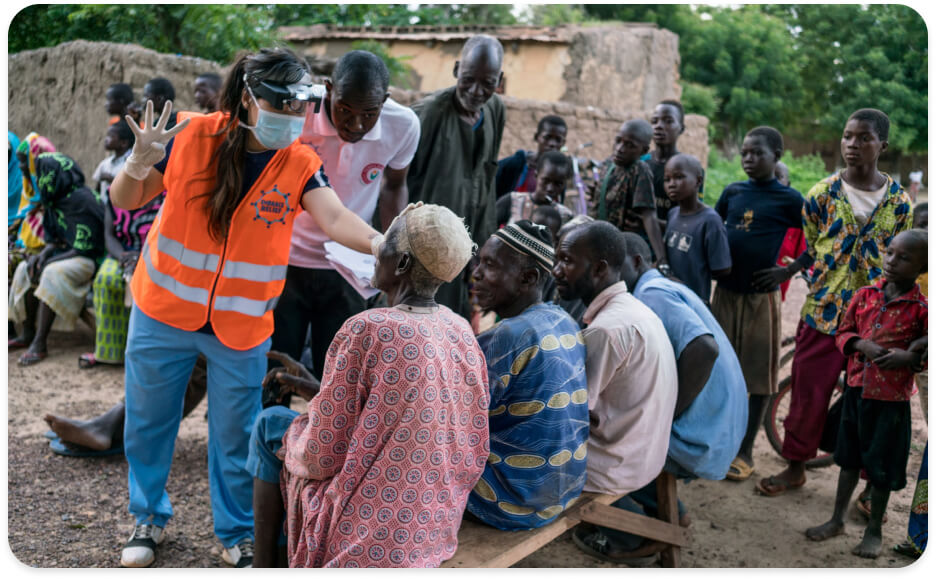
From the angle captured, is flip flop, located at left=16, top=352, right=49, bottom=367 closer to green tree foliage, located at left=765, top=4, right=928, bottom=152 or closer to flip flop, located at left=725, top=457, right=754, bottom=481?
flip flop, located at left=725, top=457, right=754, bottom=481

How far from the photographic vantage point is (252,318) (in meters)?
2.78

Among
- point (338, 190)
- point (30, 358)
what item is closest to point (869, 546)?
point (338, 190)

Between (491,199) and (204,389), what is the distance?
1680 millimetres

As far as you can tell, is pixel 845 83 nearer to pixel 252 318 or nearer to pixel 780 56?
pixel 780 56

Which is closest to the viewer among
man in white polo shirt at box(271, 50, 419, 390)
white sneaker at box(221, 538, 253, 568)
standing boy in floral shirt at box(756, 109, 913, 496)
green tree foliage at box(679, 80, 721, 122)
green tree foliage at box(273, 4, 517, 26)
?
white sneaker at box(221, 538, 253, 568)

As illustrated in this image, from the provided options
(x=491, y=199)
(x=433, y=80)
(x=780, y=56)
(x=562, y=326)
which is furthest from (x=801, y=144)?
(x=562, y=326)

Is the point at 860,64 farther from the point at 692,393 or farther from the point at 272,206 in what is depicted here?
the point at 272,206

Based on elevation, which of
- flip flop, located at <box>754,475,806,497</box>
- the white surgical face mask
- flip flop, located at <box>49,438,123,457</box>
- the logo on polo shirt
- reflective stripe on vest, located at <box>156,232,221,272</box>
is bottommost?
flip flop, located at <box>49,438,123,457</box>

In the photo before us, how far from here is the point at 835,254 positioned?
12.6 ft

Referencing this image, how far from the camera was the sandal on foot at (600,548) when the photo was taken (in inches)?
129

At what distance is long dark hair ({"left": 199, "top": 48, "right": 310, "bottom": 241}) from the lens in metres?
2.59

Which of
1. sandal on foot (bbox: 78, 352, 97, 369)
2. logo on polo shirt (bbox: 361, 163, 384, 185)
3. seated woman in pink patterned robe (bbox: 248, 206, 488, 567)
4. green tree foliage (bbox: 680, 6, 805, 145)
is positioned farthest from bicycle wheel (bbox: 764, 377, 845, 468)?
green tree foliage (bbox: 680, 6, 805, 145)

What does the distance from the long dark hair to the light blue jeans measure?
43cm

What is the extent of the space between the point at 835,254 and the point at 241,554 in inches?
114
